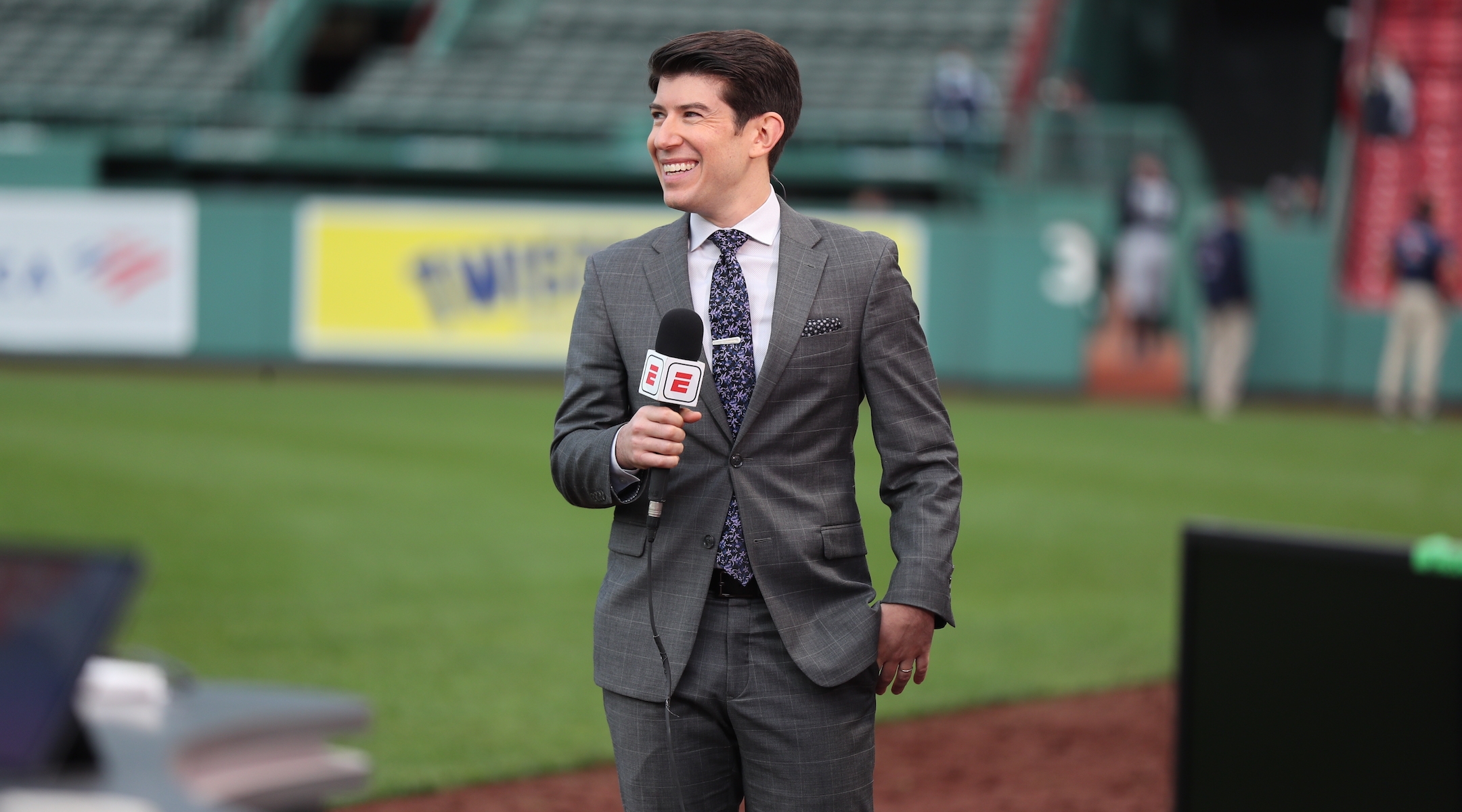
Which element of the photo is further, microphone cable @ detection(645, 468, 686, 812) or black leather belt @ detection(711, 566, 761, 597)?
black leather belt @ detection(711, 566, 761, 597)

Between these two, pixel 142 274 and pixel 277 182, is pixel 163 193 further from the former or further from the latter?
pixel 277 182

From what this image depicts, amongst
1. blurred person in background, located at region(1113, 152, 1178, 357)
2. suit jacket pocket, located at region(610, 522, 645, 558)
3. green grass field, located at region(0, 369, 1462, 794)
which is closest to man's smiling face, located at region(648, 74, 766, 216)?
suit jacket pocket, located at region(610, 522, 645, 558)

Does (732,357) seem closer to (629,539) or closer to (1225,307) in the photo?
(629,539)

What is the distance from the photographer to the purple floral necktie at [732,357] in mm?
2842

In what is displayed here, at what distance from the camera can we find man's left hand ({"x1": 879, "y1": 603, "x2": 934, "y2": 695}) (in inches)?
110

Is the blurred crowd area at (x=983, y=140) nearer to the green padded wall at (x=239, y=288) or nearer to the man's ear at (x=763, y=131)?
the green padded wall at (x=239, y=288)

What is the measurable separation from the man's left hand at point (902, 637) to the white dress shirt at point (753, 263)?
51 centimetres

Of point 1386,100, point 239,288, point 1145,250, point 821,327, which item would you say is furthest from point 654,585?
point 1386,100

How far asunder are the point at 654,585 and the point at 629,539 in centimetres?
11

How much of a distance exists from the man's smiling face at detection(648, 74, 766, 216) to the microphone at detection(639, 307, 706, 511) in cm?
24

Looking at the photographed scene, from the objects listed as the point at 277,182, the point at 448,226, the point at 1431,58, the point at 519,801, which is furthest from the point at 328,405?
the point at 1431,58

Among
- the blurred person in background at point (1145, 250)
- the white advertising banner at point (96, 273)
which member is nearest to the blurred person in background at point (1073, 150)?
the blurred person in background at point (1145, 250)

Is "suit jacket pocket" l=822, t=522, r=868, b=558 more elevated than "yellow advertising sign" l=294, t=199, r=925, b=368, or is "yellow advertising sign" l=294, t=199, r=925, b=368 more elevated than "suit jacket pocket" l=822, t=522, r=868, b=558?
"yellow advertising sign" l=294, t=199, r=925, b=368

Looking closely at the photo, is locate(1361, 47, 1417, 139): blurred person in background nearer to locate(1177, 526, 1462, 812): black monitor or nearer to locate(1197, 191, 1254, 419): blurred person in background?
locate(1197, 191, 1254, 419): blurred person in background
